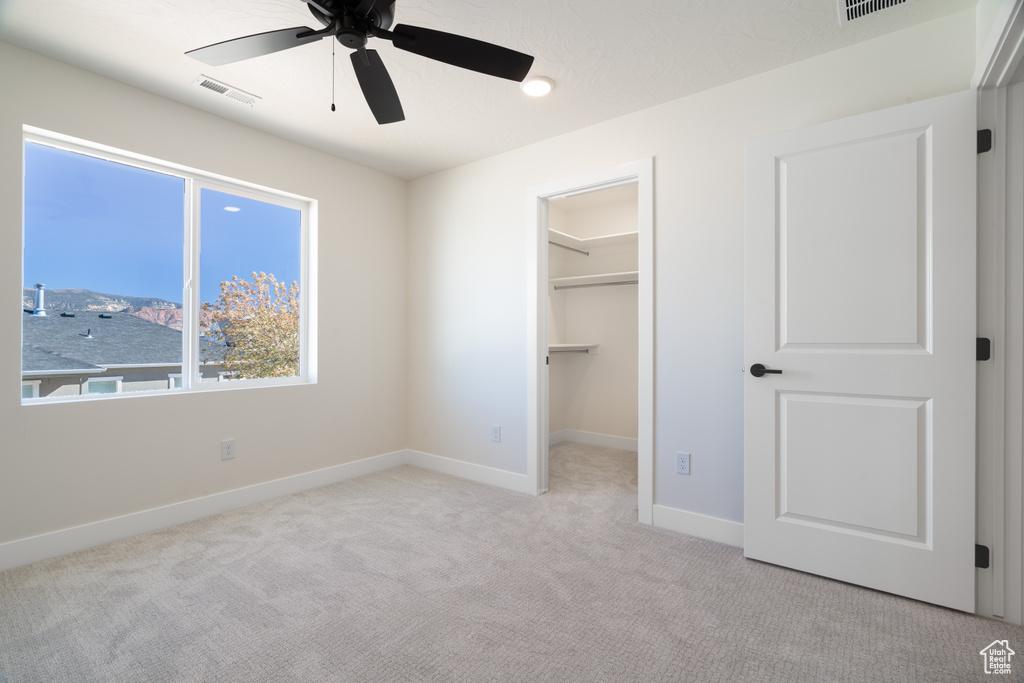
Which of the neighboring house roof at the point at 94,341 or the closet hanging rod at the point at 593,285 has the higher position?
the closet hanging rod at the point at 593,285

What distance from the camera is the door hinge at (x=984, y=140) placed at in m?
1.86

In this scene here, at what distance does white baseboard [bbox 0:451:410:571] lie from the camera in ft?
7.57

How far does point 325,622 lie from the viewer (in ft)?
6.06

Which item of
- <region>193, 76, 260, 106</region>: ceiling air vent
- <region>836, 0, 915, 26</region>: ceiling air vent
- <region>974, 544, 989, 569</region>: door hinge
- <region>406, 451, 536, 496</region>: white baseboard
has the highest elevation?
<region>193, 76, 260, 106</region>: ceiling air vent

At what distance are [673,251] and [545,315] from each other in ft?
3.45

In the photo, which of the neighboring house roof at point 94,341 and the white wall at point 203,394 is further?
the neighboring house roof at point 94,341

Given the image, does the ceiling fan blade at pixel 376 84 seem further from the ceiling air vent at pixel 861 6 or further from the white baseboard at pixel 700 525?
the white baseboard at pixel 700 525

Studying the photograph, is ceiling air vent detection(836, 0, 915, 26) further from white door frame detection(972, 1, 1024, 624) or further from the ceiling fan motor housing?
the ceiling fan motor housing

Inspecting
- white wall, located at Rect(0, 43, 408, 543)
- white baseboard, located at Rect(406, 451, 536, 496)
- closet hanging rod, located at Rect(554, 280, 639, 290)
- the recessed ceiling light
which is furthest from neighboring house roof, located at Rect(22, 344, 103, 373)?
closet hanging rod, located at Rect(554, 280, 639, 290)

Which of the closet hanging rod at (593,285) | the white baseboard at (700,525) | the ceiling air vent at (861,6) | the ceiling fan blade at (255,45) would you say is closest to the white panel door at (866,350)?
the white baseboard at (700,525)

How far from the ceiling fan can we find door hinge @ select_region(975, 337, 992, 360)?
2.11 meters

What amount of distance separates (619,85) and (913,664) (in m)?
2.85

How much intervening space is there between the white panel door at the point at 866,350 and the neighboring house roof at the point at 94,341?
347cm

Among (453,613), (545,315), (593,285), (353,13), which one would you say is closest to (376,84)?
(353,13)
